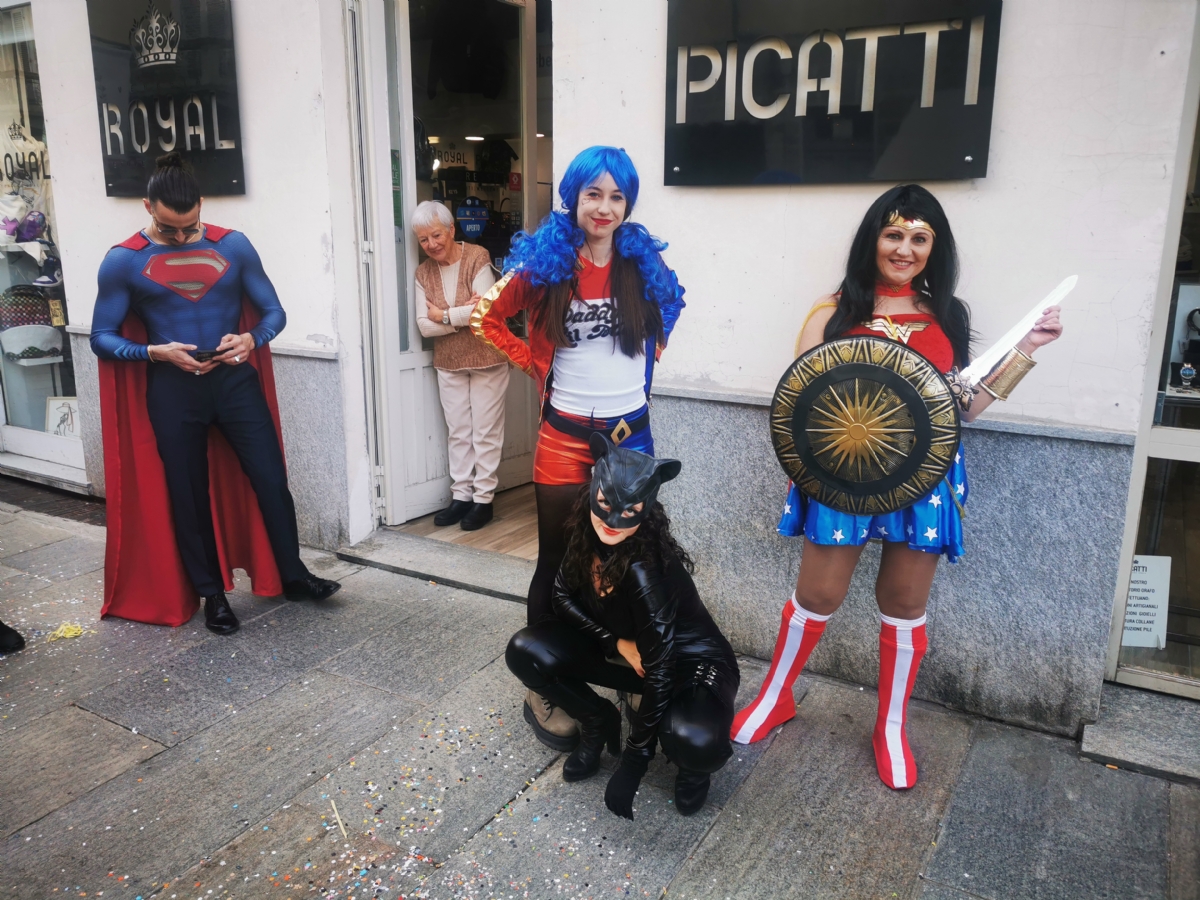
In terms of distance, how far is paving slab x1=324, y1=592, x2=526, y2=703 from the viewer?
337cm

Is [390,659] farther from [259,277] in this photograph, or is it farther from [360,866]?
[259,277]

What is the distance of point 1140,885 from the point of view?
7.44 ft

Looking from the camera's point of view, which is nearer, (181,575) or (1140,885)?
(1140,885)

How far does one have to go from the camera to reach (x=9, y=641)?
11.8 ft

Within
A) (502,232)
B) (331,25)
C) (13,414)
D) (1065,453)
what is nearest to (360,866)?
(1065,453)

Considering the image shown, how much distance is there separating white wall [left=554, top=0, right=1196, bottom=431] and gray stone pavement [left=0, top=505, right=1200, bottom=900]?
4.04 ft

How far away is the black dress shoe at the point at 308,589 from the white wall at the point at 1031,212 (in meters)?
2.09

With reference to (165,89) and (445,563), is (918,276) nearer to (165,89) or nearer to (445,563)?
(445,563)

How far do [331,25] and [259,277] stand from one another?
1354mm

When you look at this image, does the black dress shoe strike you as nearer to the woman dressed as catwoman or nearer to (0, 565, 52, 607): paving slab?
(0, 565, 52, 607): paving slab

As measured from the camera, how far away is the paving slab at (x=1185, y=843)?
2.25m

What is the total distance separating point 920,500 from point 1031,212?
108 centimetres

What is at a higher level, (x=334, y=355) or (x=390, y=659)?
(x=334, y=355)

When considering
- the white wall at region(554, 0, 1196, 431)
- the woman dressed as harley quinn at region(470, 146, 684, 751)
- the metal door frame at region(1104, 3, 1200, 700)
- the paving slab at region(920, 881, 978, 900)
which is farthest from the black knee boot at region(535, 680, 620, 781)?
the metal door frame at region(1104, 3, 1200, 700)
